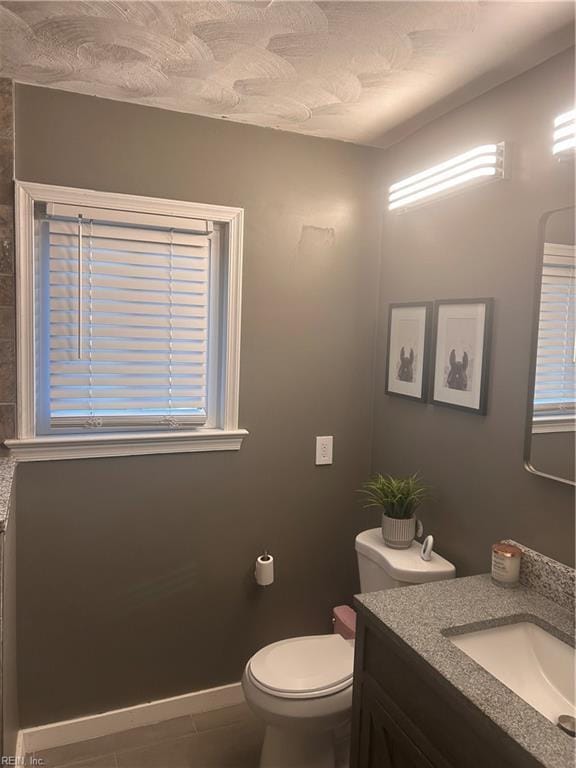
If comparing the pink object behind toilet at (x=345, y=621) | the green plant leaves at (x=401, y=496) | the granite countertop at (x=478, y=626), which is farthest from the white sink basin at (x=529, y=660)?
the pink object behind toilet at (x=345, y=621)

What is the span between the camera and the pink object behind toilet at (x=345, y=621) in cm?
235

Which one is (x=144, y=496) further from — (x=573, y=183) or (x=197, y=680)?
(x=573, y=183)

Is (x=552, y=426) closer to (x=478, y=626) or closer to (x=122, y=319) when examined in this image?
(x=478, y=626)

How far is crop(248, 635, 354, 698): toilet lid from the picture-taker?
191 centimetres

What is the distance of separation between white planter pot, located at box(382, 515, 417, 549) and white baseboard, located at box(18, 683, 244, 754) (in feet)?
3.38

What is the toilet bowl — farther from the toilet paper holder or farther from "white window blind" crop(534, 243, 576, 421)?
"white window blind" crop(534, 243, 576, 421)

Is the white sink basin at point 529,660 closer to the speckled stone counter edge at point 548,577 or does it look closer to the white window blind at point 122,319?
the speckled stone counter edge at point 548,577

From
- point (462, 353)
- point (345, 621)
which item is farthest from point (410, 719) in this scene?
point (462, 353)

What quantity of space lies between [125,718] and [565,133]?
2.65 metres

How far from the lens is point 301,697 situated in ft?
6.17

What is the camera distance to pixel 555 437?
1.65 m

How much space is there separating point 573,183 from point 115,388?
173cm

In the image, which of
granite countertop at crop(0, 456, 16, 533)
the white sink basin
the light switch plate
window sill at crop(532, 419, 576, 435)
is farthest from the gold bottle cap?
granite countertop at crop(0, 456, 16, 533)

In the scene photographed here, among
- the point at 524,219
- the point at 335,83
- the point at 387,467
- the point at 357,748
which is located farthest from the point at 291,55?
the point at 357,748
